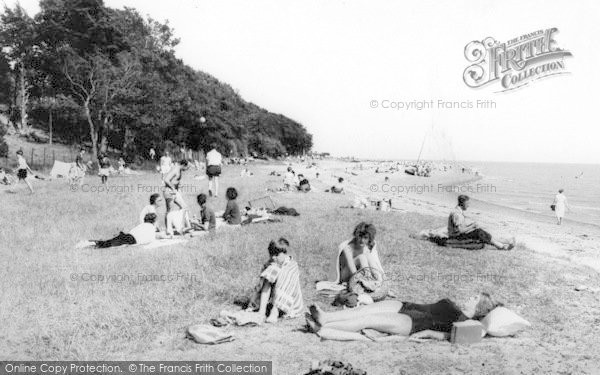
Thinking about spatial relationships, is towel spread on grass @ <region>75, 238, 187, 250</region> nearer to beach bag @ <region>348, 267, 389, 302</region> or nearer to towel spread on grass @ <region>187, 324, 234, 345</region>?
towel spread on grass @ <region>187, 324, 234, 345</region>

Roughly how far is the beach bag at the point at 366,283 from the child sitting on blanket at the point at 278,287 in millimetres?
1061

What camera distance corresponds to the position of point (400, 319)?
5902 millimetres

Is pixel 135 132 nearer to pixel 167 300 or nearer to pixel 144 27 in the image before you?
pixel 144 27

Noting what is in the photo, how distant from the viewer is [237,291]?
7.53 meters

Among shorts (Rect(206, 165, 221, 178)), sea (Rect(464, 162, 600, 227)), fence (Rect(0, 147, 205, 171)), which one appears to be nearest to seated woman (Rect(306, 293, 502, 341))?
shorts (Rect(206, 165, 221, 178))

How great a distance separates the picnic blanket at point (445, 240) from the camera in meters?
11.3

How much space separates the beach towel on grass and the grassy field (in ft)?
0.68

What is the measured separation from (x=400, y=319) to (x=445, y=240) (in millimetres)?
6194

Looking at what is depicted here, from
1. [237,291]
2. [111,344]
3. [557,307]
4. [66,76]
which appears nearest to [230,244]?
[237,291]

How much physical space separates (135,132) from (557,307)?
1361 inches

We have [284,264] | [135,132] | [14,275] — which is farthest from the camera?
[135,132]

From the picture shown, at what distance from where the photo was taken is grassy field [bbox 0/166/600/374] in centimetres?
539

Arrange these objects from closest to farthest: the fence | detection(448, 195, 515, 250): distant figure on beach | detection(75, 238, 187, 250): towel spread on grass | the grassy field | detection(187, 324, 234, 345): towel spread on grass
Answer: the grassy field < detection(187, 324, 234, 345): towel spread on grass < detection(75, 238, 187, 250): towel spread on grass < detection(448, 195, 515, 250): distant figure on beach < the fence

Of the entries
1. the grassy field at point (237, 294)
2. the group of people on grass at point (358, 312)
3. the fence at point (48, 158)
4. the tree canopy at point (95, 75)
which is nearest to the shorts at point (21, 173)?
the grassy field at point (237, 294)
